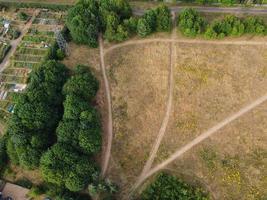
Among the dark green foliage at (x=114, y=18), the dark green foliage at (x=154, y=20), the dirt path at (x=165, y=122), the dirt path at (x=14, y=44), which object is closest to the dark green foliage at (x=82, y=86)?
the dark green foliage at (x=114, y=18)

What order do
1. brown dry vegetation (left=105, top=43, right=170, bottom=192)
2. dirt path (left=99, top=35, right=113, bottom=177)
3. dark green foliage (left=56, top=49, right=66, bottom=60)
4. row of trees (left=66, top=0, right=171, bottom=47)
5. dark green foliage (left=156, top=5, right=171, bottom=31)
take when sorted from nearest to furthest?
dirt path (left=99, top=35, right=113, bottom=177)
brown dry vegetation (left=105, top=43, right=170, bottom=192)
row of trees (left=66, top=0, right=171, bottom=47)
dark green foliage (left=56, top=49, right=66, bottom=60)
dark green foliage (left=156, top=5, right=171, bottom=31)

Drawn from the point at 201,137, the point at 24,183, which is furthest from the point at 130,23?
the point at 24,183

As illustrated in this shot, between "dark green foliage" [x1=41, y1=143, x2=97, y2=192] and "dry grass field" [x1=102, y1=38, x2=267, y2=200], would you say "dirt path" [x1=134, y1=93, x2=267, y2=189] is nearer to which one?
"dry grass field" [x1=102, y1=38, x2=267, y2=200]

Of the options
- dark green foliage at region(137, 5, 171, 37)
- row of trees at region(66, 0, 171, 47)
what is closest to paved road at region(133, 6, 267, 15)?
row of trees at region(66, 0, 171, 47)

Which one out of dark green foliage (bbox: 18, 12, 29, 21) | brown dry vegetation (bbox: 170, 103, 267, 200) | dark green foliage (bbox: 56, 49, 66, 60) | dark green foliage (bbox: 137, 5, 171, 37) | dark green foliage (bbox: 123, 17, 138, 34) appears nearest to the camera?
brown dry vegetation (bbox: 170, 103, 267, 200)

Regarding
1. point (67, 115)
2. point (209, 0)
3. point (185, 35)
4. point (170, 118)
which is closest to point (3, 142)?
point (67, 115)

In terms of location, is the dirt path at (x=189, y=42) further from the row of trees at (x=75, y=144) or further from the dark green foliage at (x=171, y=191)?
the dark green foliage at (x=171, y=191)

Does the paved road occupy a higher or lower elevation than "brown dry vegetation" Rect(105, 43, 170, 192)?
higher
